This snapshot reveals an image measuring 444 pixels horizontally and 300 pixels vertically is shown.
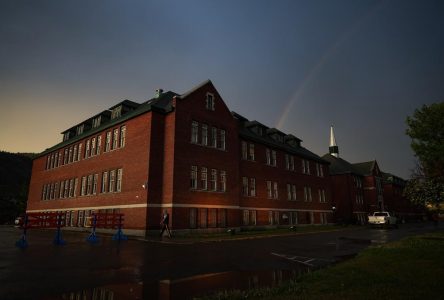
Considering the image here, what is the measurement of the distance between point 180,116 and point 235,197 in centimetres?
1033

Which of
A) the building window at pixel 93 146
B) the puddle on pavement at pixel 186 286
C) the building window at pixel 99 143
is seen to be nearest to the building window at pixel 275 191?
the building window at pixel 99 143

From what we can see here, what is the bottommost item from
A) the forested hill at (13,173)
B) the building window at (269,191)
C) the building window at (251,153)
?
the building window at (269,191)

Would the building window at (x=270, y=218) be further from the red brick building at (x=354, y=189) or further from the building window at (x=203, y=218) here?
the red brick building at (x=354, y=189)

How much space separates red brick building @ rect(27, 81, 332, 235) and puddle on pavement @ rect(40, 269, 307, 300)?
16591 millimetres

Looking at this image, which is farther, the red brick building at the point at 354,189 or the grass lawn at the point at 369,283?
the red brick building at the point at 354,189

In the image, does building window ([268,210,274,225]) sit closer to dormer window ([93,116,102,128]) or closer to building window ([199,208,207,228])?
building window ([199,208,207,228])

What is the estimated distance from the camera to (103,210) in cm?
3070

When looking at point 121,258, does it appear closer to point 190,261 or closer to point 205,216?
point 190,261

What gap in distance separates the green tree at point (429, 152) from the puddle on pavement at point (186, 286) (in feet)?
88.8

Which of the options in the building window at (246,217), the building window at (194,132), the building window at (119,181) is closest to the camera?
the building window at (194,132)

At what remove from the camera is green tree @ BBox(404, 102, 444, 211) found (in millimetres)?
29641

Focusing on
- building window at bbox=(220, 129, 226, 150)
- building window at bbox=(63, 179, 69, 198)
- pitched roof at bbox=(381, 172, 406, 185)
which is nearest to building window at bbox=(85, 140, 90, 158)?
building window at bbox=(63, 179, 69, 198)

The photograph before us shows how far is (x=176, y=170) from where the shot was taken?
86.7ft

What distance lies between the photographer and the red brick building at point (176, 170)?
2669cm
